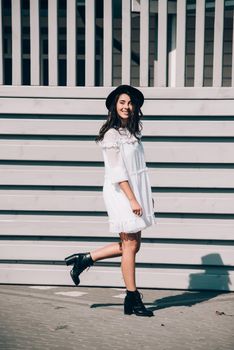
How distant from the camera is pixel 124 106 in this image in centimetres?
505

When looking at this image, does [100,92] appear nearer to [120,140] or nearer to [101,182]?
[101,182]

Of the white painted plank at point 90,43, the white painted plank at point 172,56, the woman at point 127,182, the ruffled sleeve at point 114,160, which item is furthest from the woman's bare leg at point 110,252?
the white painted plank at point 172,56

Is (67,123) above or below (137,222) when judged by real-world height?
above

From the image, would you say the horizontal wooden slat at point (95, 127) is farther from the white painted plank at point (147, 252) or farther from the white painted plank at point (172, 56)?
the white painted plank at point (147, 252)

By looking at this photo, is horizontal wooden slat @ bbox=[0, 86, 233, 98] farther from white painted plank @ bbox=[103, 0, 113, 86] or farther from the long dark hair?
the long dark hair

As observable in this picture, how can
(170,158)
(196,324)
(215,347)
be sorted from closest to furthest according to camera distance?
(215,347) < (196,324) < (170,158)

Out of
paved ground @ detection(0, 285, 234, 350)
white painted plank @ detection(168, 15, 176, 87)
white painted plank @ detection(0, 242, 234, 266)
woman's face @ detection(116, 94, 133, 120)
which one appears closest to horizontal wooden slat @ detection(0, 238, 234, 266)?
white painted plank @ detection(0, 242, 234, 266)

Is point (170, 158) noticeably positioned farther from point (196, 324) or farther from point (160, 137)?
point (196, 324)

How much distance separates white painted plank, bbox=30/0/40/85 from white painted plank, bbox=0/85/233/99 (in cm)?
12

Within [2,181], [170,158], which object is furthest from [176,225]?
[2,181]

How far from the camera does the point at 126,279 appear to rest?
5.04 meters

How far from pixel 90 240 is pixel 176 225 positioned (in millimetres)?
740

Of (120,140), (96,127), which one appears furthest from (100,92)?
(120,140)

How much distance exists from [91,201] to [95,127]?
2.05 ft
